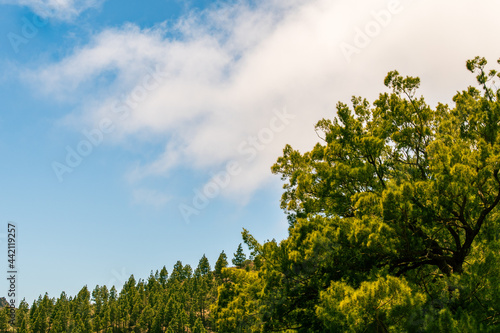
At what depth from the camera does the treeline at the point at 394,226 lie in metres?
8.29

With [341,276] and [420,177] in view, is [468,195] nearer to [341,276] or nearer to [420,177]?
[420,177]

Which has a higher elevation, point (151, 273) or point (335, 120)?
point (151, 273)

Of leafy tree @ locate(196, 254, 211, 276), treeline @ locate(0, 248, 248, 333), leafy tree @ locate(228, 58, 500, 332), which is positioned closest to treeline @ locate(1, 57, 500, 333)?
leafy tree @ locate(228, 58, 500, 332)

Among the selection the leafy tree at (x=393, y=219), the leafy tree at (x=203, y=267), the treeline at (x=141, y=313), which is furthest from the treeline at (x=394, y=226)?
the leafy tree at (x=203, y=267)

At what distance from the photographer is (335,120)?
1318cm

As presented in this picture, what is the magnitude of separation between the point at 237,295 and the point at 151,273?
399 feet

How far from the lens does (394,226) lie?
949 cm

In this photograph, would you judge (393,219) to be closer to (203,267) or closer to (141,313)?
(141,313)

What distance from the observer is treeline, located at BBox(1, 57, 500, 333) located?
27.2 ft

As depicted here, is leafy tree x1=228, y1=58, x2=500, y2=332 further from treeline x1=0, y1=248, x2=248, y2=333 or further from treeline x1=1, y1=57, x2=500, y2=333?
treeline x1=0, y1=248, x2=248, y2=333

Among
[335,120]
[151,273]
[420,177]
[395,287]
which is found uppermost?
[151,273]

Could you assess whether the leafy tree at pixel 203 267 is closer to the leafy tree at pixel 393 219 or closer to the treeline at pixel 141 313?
the treeline at pixel 141 313

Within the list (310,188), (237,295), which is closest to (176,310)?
(237,295)

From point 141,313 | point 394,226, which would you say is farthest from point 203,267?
point 394,226
